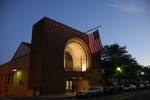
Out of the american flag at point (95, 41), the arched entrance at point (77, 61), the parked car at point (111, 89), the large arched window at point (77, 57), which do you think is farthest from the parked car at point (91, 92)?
the large arched window at point (77, 57)

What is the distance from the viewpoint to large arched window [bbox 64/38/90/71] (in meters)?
46.5

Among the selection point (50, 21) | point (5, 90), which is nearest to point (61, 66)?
point (50, 21)

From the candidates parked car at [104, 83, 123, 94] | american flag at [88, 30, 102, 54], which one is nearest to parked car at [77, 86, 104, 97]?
parked car at [104, 83, 123, 94]

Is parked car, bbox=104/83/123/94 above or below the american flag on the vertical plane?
below

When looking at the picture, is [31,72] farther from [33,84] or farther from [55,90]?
[55,90]

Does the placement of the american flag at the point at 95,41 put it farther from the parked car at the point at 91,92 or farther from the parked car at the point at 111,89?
the parked car at the point at 91,92

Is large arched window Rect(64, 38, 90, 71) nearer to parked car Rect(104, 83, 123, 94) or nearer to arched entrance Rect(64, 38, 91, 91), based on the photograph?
arched entrance Rect(64, 38, 91, 91)

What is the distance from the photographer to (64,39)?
40625 mm

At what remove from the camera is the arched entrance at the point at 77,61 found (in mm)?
45719

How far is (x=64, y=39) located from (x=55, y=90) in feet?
32.5

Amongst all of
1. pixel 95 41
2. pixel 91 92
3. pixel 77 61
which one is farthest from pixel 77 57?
pixel 91 92

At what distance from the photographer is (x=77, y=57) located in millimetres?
48000

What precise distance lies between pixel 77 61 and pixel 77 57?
910 millimetres

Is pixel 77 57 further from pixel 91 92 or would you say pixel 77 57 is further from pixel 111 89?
pixel 91 92
